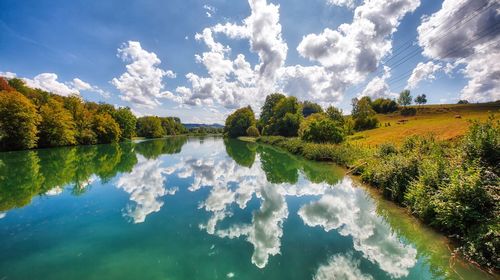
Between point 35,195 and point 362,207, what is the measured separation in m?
16.6

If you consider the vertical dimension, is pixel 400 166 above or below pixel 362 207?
above

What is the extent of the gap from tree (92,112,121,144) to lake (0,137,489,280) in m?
46.8

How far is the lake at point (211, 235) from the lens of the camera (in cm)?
588

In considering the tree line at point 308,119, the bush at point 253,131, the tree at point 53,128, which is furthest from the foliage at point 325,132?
the bush at point 253,131

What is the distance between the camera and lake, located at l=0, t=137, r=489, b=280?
5.88m

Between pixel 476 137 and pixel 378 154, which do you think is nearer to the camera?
pixel 476 137

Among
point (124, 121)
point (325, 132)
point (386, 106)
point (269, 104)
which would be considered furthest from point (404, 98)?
point (124, 121)

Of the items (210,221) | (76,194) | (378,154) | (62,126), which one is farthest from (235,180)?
(62,126)

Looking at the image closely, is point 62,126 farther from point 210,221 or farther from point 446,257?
point 446,257

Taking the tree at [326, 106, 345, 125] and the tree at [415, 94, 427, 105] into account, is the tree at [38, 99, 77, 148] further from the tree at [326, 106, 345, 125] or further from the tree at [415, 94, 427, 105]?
the tree at [415, 94, 427, 105]

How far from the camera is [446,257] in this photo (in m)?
6.71

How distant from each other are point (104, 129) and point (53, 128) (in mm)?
15553

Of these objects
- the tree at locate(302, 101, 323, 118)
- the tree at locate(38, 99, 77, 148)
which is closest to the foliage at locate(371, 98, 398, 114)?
the tree at locate(302, 101, 323, 118)

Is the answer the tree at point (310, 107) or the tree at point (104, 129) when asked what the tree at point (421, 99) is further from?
the tree at point (104, 129)
